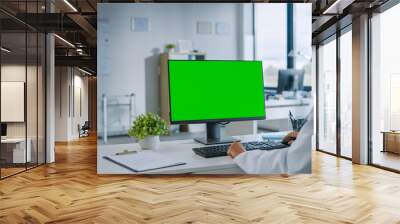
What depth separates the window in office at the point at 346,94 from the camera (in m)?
7.07

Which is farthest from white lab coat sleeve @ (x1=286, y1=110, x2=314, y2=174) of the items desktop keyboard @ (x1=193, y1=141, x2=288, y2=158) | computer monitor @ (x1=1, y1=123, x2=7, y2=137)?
computer monitor @ (x1=1, y1=123, x2=7, y2=137)

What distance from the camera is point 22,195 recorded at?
417cm

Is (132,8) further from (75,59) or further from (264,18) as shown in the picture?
(75,59)

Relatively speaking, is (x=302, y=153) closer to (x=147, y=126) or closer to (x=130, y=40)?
(x=147, y=126)

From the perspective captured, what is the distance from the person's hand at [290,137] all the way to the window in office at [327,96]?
11.6 feet

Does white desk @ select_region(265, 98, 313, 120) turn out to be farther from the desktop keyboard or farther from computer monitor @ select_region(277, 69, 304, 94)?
the desktop keyboard

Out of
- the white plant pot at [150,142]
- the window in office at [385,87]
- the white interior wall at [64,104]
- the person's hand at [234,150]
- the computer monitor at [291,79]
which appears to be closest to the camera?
the person's hand at [234,150]

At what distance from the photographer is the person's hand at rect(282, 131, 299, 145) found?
464 cm

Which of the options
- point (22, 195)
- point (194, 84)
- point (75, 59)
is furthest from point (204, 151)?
point (75, 59)

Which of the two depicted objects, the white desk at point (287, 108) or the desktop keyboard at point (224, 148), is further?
the white desk at point (287, 108)

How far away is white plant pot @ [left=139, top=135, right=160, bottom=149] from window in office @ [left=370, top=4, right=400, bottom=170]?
3739mm

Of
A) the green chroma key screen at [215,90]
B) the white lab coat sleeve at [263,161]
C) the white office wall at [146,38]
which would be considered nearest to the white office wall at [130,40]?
the white office wall at [146,38]

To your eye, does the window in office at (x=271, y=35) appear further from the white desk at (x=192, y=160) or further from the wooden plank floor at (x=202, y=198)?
the wooden plank floor at (x=202, y=198)

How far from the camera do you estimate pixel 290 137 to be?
4.74m
